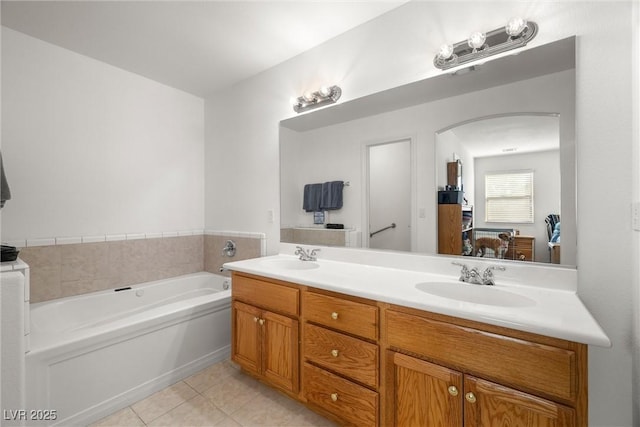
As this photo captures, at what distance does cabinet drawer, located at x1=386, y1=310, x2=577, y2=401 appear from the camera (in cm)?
89

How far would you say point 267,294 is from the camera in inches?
68.6

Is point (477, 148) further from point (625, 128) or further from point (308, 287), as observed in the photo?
point (308, 287)

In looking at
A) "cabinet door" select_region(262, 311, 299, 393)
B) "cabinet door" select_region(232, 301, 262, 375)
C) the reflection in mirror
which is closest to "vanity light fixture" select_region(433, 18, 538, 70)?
the reflection in mirror

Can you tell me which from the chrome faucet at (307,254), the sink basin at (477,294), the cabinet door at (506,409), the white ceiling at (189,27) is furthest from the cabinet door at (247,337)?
the white ceiling at (189,27)

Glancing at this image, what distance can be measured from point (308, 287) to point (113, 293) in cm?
195

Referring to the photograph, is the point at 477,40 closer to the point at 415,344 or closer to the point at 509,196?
the point at 509,196

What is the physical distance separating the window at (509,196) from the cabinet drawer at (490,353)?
Answer: 2.43 feet

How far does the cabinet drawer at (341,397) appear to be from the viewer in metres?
1.30

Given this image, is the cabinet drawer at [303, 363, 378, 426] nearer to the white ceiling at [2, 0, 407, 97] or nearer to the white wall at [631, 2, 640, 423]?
the white wall at [631, 2, 640, 423]

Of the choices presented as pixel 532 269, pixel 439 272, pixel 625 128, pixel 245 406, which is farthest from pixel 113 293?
pixel 625 128

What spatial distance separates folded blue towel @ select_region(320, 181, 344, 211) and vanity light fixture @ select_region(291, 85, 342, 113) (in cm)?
62

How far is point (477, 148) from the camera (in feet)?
5.05

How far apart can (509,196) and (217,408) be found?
215 centimetres

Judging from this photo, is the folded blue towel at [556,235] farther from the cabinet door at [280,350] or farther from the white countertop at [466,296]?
the cabinet door at [280,350]
